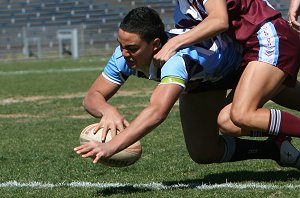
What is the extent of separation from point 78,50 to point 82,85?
1582 centimetres

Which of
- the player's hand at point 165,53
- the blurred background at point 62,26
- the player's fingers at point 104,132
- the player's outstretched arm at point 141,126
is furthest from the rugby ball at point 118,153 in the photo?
the blurred background at point 62,26

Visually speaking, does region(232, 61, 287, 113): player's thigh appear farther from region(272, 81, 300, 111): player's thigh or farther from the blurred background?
the blurred background

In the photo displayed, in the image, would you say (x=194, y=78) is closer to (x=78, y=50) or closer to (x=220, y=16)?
(x=220, y=16)

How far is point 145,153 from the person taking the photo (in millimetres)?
6496

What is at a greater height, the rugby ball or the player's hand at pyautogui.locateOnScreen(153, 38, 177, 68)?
the player's hand at pyautogui.locateOnScreen(153, 38, 177, 68)

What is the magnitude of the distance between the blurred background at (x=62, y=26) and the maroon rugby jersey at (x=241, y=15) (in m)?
25.2

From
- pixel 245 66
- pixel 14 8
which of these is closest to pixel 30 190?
pixel 245 66

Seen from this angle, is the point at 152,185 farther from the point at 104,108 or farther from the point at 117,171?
Answer: the point at 117,171

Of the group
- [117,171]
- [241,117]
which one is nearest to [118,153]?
[241,117]

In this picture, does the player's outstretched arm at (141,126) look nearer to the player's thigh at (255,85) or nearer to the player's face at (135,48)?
the player's face at (135,48)

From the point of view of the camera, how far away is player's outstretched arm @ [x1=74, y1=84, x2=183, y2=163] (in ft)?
13.6

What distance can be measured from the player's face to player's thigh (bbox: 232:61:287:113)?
62 cm

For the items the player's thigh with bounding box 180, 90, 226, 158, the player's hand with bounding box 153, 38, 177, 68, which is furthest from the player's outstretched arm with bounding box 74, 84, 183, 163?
the player's thigh with bounding box 180, 90, 226, 158

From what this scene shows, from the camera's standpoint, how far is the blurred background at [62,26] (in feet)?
103
